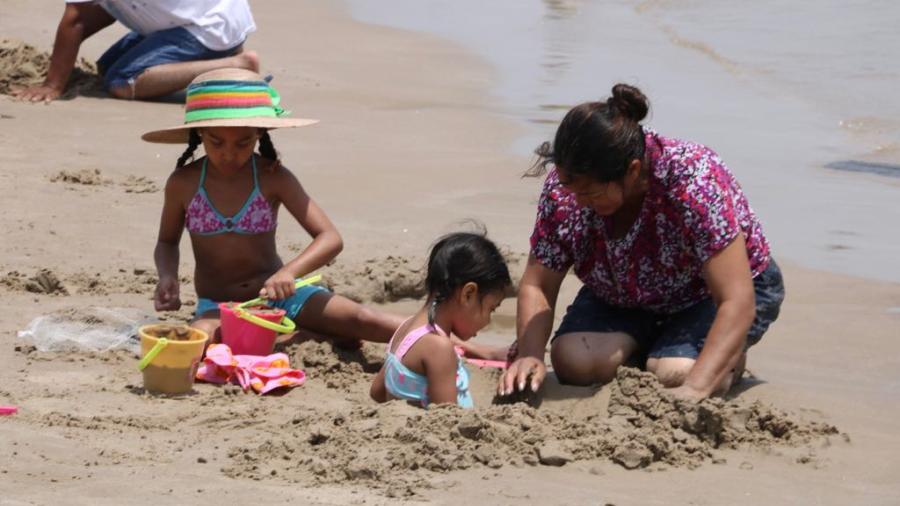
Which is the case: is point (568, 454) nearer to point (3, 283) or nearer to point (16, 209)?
point (3, 283)

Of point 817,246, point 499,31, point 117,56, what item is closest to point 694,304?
point 817,246

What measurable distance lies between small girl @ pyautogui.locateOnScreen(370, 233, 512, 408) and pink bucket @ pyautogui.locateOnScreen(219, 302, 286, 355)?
431 mm

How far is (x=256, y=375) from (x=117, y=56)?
16.0 ft

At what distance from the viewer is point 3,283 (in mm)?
4859

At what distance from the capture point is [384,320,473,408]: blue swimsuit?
12.7 feet

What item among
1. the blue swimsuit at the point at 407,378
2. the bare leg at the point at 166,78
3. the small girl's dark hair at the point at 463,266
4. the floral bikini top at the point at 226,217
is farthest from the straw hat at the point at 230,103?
the bare leg at the point at 166,78

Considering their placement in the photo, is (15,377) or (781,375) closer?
(15,377)

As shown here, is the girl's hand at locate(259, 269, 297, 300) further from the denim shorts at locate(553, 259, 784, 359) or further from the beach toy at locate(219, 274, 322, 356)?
the denim shorts at locate(553, 259, 784, 359)

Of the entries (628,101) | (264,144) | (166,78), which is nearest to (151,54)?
(166,78)

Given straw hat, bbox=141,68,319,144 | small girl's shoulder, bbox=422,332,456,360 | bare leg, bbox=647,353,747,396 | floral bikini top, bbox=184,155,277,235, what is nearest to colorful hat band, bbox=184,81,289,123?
straw hat, bbox=141,68,319,144

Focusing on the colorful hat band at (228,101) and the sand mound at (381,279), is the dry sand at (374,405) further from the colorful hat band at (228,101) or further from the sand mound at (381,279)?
the colorful hat band at (228,101)

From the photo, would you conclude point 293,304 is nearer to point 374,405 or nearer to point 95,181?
point 374,405

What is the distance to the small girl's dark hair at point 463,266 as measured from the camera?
3.94m

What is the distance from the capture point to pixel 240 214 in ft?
15.1
